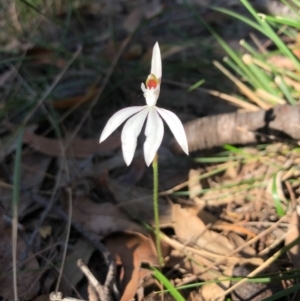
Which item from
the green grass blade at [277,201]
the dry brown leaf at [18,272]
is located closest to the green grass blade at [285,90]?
the green grass blade at [277,201]

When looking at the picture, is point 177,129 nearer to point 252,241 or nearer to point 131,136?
point 131,136

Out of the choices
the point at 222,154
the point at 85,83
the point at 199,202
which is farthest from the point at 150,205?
the point at 85,83

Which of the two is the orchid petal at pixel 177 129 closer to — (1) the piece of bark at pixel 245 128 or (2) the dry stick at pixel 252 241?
(2) the dry stick at pixel 252 241

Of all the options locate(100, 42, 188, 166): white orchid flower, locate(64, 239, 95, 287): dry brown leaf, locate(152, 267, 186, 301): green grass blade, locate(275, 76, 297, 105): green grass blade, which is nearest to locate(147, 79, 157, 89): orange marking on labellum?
locate(100, 42, 188, 166): white orchid flower

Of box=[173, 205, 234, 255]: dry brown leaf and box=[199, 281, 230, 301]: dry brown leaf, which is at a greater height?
box=[173, 205, 234, 255]: dry brown leaf

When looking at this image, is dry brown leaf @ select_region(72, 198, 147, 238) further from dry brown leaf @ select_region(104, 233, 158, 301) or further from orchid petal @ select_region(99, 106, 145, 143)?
orchid petal @ select_region(99, 106, 145, 143)

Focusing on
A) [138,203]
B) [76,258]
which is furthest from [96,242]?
[138,203]

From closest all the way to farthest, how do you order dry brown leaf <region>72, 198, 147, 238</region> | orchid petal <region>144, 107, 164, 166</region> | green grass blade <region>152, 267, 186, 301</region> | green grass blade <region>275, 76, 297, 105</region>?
orchid petal <region>144, 107, 164, 166</region>
green grass blade <region>152, 267, 186, 301</region>
dry brown leaf <region>72, 198, 147, 238</region>
green grass blade <region>275, 76, 297, 105</region>
